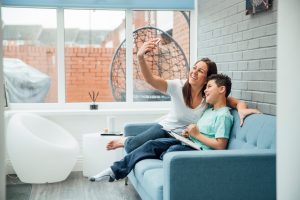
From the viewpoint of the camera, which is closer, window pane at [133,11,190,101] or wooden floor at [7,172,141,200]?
wooden floor at [7,172,141,200]

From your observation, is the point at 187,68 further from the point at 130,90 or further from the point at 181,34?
the point at 130,90

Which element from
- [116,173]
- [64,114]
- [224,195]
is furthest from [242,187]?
[64,114]

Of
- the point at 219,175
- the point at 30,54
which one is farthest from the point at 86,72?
the point at 219,175

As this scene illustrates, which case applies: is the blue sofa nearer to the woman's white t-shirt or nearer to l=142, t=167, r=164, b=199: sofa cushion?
l=142, t=167, r=164, b=199: sofa cushion

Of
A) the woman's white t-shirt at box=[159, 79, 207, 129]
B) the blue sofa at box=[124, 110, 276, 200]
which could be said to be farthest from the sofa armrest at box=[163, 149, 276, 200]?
the woman's white t-shirt at box=[159, 79, 207, 129]

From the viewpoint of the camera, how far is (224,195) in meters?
2.26

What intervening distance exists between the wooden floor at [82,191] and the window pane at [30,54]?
114cm

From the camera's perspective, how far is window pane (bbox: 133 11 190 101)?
482 cm

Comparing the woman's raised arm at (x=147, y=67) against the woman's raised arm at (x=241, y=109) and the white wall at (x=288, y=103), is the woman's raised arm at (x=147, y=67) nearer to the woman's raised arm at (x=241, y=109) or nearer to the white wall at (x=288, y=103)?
the woman's raised arm at (x=241, y=109)

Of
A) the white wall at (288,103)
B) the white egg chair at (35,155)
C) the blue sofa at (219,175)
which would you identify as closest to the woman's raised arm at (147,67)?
the blue sofa at (219,175)

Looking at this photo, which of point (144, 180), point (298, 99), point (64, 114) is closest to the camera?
point (298, 99)

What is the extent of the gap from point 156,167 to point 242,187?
0.73 m

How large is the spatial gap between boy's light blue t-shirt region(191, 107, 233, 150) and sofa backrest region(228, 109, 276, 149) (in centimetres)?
7

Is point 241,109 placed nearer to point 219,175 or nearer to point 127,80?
point 219,175
